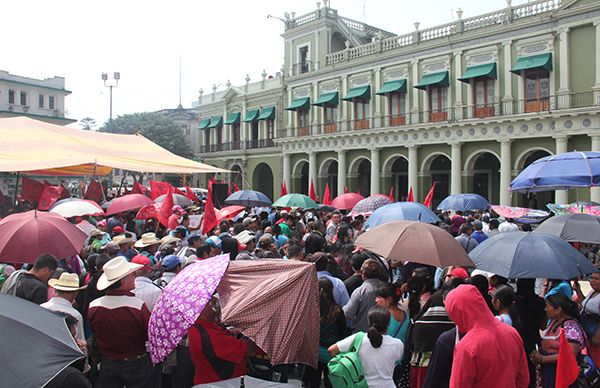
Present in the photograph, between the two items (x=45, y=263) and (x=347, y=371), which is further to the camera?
(x=45, y=263)

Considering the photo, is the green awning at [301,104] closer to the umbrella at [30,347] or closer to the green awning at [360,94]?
the green awning at [360,94]

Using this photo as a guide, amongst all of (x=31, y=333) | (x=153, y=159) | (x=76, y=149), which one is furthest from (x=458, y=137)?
(x=31, y=333)

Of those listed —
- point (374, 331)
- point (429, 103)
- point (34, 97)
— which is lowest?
point (374, 331)

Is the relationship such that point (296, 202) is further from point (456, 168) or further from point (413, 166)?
point (413, 166)

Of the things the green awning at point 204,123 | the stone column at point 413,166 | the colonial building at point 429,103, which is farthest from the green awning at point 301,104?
the green awning at point 204,123

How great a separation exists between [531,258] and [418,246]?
4.04ft

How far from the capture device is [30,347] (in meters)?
2.30

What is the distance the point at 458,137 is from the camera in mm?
25016

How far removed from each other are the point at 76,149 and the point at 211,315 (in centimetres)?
704

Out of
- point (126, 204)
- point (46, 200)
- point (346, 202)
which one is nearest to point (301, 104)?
point (346, 202)

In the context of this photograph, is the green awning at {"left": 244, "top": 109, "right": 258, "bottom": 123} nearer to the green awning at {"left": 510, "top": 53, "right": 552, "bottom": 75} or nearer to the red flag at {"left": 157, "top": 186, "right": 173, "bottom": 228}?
the green awning at {"left": 510, "top": 53, "right": 552, "bottom": 75}

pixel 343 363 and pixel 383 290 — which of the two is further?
pixel 383 290

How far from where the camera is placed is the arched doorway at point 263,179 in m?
39.2

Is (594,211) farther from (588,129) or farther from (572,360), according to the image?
(588,129)
